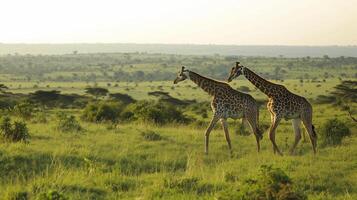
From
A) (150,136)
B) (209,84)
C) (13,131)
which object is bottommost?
(150,136)

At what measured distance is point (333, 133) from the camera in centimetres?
1523

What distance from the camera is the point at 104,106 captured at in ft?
72.7

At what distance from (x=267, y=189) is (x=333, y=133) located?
866 centimetres

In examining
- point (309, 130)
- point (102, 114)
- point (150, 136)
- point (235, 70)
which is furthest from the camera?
point (102, 114)

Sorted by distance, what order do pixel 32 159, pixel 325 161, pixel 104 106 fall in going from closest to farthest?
pixel 32 159, pixel 325 161, pixel 104 106

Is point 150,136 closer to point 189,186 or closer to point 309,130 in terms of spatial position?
point 309,130

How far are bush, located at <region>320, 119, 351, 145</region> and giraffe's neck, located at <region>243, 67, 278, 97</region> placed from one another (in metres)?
2.59

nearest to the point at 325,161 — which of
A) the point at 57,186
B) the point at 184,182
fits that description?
the point at 184,182

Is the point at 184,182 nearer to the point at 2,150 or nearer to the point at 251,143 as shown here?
Result: the point at 2,150

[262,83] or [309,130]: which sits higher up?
→ [262,83]

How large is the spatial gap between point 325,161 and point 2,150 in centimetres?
688

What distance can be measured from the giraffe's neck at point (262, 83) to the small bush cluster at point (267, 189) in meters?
5.91

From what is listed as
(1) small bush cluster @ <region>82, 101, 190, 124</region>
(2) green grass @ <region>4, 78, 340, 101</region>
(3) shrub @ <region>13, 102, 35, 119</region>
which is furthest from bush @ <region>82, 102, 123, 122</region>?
(2) green grass @ <region>4, 78, 340, 101</region>

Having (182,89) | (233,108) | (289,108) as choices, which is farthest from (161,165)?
(182,89)
